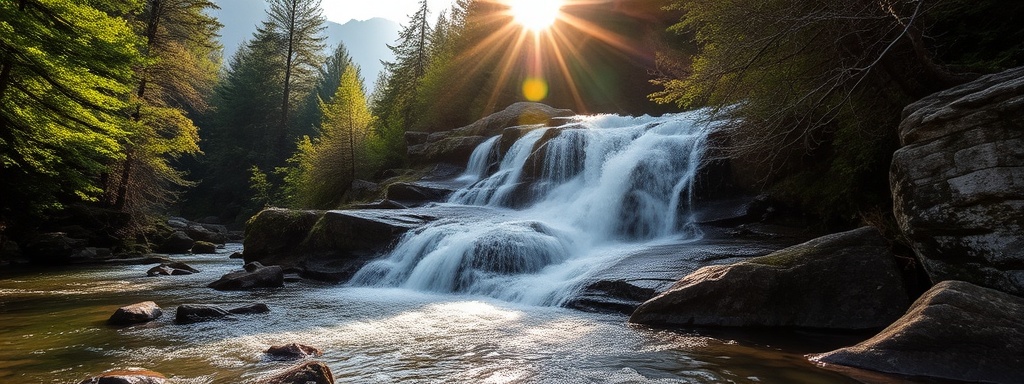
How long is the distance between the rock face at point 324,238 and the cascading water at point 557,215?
71 cm

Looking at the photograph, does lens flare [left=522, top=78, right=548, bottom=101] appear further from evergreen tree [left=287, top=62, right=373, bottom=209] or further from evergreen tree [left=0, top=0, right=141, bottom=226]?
evergreen tree [left=0, top=0, right=141, bottom=226]

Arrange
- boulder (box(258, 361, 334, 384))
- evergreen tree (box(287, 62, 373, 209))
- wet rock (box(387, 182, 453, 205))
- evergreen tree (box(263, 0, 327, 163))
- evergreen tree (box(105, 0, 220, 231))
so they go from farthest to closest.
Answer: evergreen tree (box(263, 0, 327, 163))
evergreen tree (box(287, 62, 373, 209))
evergreen tree (box(105, 0, 220, 231))
wet rock (box(387, 182, 453, 205))
boulder (box(258, 361, 334, 384))

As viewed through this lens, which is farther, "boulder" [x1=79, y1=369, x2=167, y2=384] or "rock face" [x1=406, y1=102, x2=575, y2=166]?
"rock face" [x1=406, y1=102, x2=575, y2=166]

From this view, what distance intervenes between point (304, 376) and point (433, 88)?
31506 mm

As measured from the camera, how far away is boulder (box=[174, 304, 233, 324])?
25.2 ft

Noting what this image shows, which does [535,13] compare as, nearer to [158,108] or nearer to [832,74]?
[158,108]

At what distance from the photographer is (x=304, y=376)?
4227mm

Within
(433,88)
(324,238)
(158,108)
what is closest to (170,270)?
(324,238)

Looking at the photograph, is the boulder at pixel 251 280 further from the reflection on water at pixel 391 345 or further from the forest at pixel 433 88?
the forest at pixel 433 88

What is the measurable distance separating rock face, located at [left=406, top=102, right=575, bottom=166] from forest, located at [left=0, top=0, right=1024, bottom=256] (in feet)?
4.57

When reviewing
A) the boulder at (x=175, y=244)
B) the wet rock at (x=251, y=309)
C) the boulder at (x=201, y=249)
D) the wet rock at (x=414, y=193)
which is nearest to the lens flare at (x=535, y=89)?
the wet rock at (x=414, y=193)

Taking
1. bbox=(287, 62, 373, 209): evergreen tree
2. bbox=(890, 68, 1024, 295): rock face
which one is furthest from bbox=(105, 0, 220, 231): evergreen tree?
bbox=(890, 68, 1024, 295): rock face

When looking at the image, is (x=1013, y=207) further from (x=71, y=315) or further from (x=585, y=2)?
(x=585, y=2)

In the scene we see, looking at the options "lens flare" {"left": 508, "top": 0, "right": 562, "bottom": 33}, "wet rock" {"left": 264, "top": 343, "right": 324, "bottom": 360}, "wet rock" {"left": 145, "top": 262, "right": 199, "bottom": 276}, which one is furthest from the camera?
"lens flare" {"left": 508, "top": 0, "right": 562, "bottom": 33}
